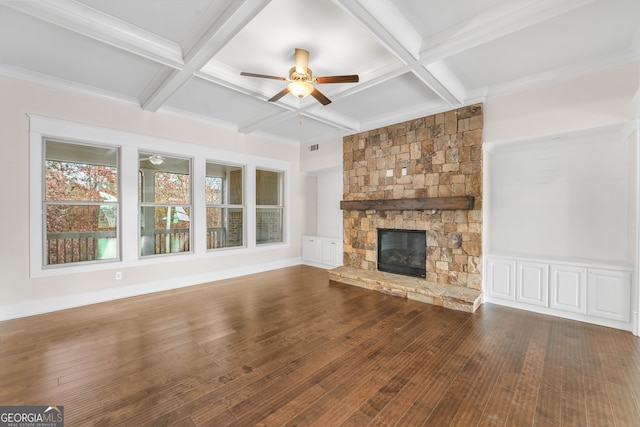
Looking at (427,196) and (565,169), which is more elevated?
(565,169)

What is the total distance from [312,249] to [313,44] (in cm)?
474

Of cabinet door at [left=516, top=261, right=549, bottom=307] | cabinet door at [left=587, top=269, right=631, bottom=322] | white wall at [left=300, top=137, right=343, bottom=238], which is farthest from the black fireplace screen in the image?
cabinet door at [left=587, top=269, right=631, bottom=322]

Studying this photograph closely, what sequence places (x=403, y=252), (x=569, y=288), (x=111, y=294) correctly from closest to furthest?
(x=569, y=288), (x=111, y=294), (x=403, y=252)

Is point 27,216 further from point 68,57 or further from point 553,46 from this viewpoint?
point 553,46

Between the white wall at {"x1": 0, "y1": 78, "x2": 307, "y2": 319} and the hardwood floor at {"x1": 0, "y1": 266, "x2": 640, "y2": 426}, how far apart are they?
1.24 ft

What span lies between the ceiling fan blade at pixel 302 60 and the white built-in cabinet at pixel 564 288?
370 centimetres

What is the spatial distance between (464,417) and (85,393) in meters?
2.74

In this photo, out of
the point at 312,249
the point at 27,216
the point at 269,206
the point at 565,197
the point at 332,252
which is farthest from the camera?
the point at 312,249

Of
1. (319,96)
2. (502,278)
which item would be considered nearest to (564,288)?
(502,278)

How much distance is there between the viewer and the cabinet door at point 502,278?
12.8 ft

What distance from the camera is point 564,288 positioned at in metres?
3.48

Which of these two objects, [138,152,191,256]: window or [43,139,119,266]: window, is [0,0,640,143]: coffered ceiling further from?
[138,152,191,256]: window

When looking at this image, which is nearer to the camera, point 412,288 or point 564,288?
point 564,288

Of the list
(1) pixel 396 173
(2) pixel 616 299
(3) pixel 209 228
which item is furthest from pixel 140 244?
(2) pixel 616 299
